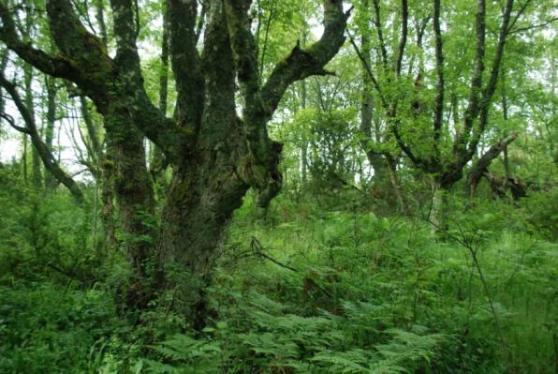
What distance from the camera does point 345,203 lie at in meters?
11.5

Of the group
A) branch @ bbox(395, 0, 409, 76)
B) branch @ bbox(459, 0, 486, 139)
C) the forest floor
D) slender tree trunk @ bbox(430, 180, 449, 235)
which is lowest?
the forest floor

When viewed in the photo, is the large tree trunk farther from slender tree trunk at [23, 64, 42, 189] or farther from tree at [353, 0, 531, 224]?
tree at [353, 0, 531, 224]

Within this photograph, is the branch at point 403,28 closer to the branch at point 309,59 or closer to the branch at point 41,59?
the branch at point 309,59

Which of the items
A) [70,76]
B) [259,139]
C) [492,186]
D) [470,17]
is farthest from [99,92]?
[492,186]

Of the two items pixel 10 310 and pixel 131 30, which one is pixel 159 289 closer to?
pixel 10 310

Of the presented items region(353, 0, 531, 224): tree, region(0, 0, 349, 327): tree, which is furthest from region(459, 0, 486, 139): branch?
region(0, 0, 349, 327): tree

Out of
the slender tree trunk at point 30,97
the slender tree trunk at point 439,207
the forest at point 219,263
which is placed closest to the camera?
the forest at point 219,263

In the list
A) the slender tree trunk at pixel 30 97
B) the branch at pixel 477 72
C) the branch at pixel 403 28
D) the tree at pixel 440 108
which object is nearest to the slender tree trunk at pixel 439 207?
the tree at pixel 440 108

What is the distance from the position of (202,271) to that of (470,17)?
9445 mm

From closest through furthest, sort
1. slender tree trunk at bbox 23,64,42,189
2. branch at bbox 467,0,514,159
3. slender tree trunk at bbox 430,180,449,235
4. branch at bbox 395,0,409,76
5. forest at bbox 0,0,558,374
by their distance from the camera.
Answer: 1. forest at bbox 0,0,558,374
2. slender tree trunk at bbox 430,180,449,235
3. branch at bbox 467,0,514,159
4. slender tree trunk at bbox 23,64,42,189
5. branch at bbox 395,0,409,76

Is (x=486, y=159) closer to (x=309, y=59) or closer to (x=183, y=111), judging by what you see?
(x=309, y=59)

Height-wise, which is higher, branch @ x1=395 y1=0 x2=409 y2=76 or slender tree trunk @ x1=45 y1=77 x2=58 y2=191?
branch @ x1=395 y1=0 x2=409 y2=76

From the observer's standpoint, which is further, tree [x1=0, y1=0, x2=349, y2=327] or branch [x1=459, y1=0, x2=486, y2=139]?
branch [x1=459, y1=0, x2=486, y2=139]

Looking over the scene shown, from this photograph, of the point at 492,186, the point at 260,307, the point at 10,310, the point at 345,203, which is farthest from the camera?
the point at 492,186
